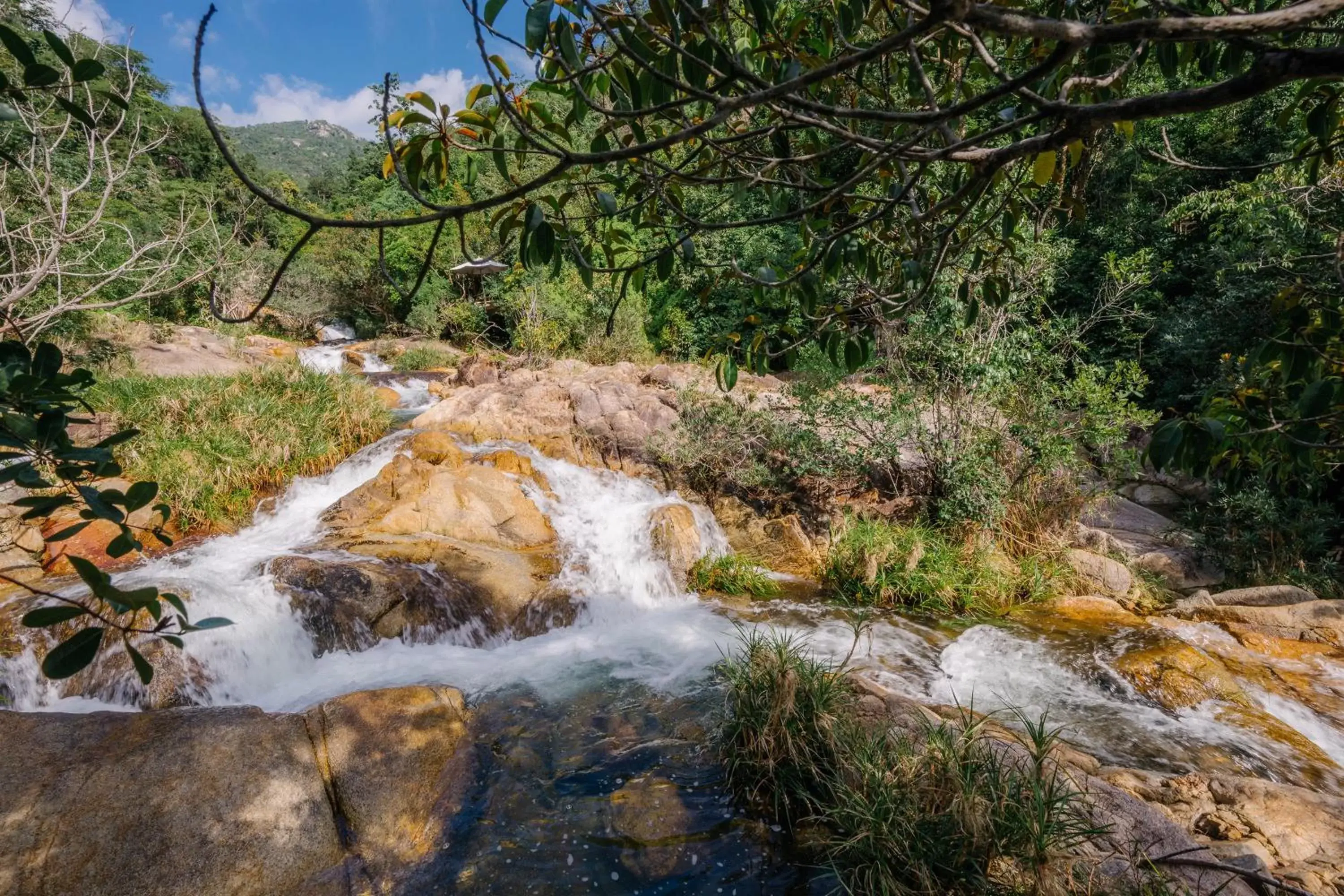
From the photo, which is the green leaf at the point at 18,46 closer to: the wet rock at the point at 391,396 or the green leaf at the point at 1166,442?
the green leaf at the point at 1166,442

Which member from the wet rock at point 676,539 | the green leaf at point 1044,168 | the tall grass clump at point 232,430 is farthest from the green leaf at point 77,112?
the tall grass clump at point 232,430

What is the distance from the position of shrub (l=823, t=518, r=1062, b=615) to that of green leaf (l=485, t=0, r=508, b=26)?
6.41m

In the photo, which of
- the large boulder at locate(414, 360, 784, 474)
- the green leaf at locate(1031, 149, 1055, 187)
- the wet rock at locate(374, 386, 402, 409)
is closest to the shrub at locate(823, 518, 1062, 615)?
the large boulder at locate(414, 360, 784, 474)

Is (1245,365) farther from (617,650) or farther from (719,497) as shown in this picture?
(719,497)

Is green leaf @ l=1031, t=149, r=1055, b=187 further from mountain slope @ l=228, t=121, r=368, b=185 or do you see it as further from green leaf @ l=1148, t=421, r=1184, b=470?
mountain slope @ l=228, t=121, r=368, b=185

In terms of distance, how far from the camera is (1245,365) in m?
1.54

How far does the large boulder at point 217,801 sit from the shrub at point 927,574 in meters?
4.65

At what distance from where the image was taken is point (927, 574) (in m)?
A: 6.58

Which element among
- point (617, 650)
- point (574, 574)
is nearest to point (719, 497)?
point (574, 574)

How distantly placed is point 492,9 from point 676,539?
6.69m

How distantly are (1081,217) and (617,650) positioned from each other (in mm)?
4982

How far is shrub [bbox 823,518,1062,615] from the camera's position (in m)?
6.48

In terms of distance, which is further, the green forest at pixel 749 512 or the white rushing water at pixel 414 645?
the white rushing water at pixel 414 645

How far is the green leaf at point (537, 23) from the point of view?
97cm
